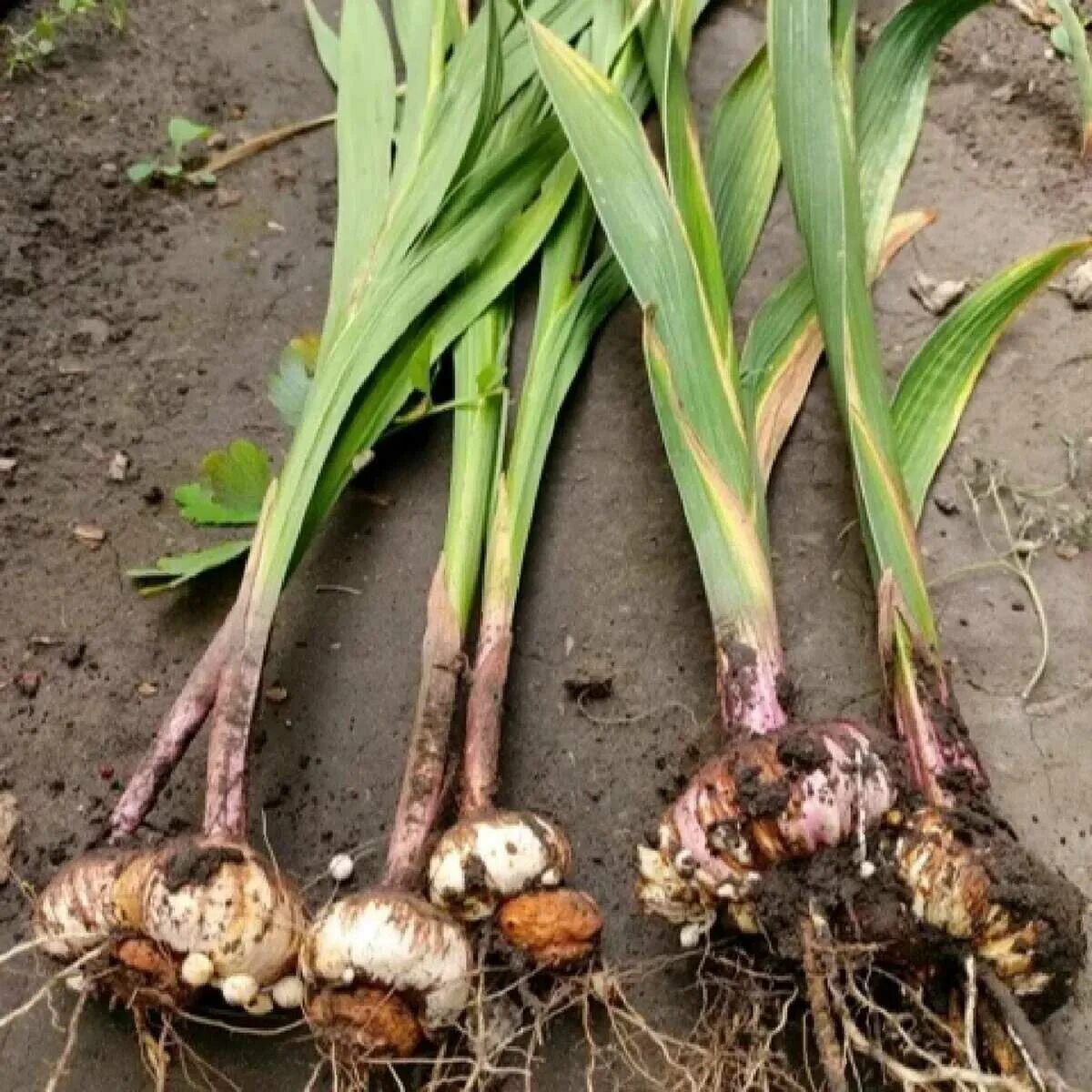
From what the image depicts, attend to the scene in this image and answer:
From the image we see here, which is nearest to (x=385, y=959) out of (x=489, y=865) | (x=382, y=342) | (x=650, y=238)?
(x=489, y=865)

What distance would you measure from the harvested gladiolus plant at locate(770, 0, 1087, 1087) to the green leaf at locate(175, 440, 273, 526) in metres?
0.66

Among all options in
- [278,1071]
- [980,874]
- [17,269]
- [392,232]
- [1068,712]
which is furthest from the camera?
[17,269]

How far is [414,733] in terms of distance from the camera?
1235mm

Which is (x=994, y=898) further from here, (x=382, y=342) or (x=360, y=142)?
(x=360, y=142)

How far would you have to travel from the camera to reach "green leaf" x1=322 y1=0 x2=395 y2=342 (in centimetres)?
151

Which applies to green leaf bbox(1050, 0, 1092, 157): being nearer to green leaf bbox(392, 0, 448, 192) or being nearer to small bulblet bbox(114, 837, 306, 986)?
green leaf bbox(392, 0, 448, 192)

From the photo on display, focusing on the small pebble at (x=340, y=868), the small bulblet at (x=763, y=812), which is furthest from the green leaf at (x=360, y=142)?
the small bulblet at (x=763, y=812)

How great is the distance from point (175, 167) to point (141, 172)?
53 millimetres

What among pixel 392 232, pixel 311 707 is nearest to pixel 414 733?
pixel 311 707

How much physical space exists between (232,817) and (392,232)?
72cm

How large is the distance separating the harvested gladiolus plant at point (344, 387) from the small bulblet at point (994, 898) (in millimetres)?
562

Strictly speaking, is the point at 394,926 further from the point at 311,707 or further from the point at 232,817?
the point at 311,707

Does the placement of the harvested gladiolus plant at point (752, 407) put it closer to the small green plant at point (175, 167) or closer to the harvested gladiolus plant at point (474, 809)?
the harvested gladiolus plant at point (474, 809)

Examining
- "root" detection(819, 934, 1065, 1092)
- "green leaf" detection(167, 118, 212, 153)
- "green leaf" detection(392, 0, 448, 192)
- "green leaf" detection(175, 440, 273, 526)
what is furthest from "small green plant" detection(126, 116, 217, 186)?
"root" detection(819, 934, 1065, 1092)
